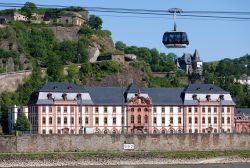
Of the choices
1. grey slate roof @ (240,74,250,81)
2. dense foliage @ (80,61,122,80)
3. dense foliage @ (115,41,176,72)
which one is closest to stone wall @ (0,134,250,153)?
dense foliage @ (80,61,122,80)

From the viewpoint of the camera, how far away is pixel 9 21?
452ft

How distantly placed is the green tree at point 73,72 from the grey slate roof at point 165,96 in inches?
756

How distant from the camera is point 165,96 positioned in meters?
102

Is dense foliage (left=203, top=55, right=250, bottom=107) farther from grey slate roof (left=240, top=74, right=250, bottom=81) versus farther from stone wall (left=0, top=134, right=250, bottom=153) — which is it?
stone wall (left=0, top=134, right=250, bottom=153)

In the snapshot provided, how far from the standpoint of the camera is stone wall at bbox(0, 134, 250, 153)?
78500mm

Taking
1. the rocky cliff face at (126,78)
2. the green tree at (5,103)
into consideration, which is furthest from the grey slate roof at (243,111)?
the green tree at (5,103)

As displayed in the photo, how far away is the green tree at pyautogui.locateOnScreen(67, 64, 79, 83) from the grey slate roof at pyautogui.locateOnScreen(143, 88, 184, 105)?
63.0 ft

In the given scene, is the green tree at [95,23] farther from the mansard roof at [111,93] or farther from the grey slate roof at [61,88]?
the grey slate roof at [61,88]

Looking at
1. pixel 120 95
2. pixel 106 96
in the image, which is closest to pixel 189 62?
pixel 120 95

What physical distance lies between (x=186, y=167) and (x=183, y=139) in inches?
355

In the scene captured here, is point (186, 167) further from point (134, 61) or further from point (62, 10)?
point (62, 10)

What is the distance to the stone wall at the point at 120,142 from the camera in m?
78.5

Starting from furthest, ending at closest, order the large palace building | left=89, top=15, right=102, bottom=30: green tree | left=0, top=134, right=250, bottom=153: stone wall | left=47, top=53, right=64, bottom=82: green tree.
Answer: left=89, top=15, right=102, bottom=30: green tree → left=47, top=53, right=64, bottom=82: green tree → the large palace building → left=0, top=134, right=250, bottom=153: stone wall

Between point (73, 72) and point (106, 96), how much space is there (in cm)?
2212
